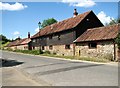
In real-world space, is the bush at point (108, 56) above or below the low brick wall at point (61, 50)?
below

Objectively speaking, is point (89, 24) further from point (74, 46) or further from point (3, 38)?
point (3, 38)

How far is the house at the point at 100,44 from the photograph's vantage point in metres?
28.5

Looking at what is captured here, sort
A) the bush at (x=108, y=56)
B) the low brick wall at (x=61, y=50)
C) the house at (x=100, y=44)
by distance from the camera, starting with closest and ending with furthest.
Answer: the bush at (x=108, y=56) < the house at (x=100, y=44) < the low brick wall at (x=61, y=50)

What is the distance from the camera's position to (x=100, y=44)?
3084 cm

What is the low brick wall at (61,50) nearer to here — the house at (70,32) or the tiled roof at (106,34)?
the house at (70,32)

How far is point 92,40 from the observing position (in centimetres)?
3247

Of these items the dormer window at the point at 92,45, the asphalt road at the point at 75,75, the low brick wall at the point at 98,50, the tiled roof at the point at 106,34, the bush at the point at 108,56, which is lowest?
the asphalt road at the point at 75,75

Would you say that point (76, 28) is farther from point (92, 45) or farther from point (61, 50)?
point (92, 45)

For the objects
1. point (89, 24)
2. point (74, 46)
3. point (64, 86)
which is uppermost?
point (89, 24)

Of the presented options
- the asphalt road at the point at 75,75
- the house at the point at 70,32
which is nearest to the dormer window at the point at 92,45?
the house at the point at 70,32

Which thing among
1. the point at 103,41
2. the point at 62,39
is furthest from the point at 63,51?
→ the point at 103,41

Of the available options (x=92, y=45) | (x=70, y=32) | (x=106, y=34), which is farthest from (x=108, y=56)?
(x=70, y=32)

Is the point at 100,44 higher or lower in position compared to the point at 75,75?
higher

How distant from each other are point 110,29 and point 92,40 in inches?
112
